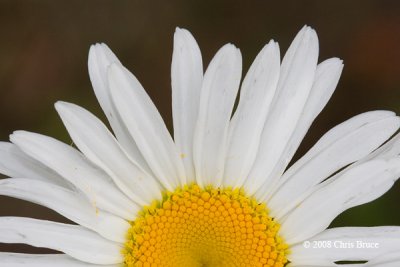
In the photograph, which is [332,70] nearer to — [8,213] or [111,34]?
[111,34]

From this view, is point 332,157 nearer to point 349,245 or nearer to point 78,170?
point 349,245

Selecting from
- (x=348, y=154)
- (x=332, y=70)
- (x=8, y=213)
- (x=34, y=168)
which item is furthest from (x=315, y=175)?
(x=8, y=213)

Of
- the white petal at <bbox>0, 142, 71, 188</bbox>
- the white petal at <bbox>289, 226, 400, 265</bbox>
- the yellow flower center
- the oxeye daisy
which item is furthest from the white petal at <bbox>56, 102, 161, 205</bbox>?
the white petal at <bbox>289, 226, 400, 265</bbox>

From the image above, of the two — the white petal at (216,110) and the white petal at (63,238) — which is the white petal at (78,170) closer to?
the white petal at (63,238)

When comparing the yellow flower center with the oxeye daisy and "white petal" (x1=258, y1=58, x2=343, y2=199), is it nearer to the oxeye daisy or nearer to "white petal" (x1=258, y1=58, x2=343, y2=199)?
the oxeye daisy

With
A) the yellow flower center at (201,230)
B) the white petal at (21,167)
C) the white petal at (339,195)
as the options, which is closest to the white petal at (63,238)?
the yellow flower center at (201,230)

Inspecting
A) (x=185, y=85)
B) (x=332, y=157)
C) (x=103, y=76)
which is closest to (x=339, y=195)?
(x=332, y=157)
